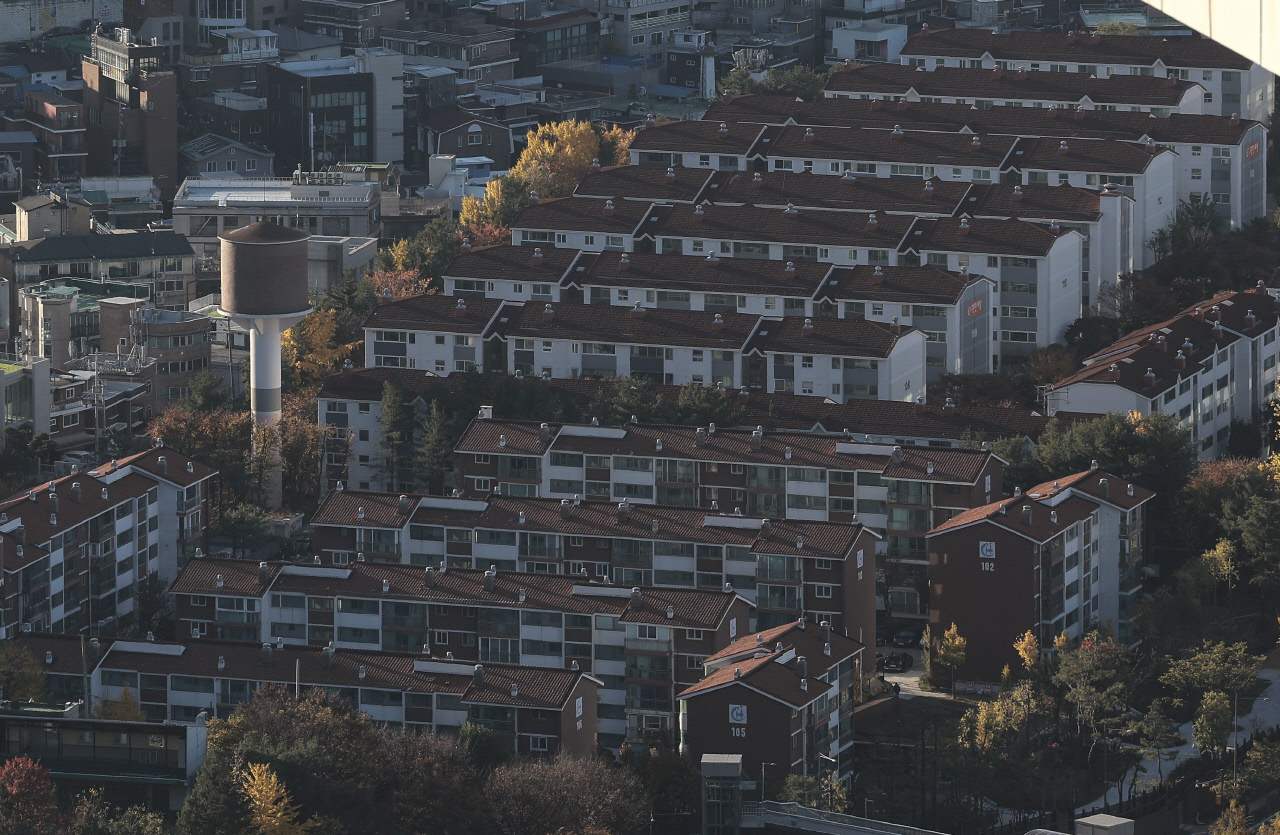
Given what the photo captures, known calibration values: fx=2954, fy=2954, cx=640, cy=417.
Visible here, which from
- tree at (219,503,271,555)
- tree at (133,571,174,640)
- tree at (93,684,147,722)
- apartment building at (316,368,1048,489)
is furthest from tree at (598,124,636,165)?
tree at (93,684,147,722)

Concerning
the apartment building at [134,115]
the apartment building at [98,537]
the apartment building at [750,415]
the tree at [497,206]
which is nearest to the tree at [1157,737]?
the apartment building at [750,415]

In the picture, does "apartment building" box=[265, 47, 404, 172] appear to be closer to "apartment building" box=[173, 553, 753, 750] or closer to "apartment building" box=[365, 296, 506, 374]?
"apartment building" box=[365, 296, 506, 374]

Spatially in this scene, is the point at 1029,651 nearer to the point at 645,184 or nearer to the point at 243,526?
the point at 243,526

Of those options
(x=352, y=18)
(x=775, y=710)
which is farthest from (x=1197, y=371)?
(x=352, y=18)

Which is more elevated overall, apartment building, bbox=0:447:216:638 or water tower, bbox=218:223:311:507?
water tower, bbox=218:223:311:507

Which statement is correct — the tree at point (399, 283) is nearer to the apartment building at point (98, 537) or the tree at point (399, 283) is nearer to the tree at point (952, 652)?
the apartment building at point (98, 537)
